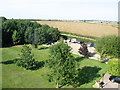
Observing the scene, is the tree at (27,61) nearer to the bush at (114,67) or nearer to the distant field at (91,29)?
the bush at (114,67)

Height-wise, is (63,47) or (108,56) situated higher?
(63,47)

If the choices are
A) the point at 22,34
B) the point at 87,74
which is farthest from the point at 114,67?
the point at 22,34

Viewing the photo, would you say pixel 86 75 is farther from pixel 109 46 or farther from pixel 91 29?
pixel 91 29

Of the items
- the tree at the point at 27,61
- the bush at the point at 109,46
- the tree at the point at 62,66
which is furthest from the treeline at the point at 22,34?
the tree at the point at 62,66

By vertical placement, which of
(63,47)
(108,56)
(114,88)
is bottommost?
(114,88)

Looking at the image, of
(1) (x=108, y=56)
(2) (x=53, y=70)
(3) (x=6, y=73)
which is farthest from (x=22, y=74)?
(1) (x=108, y=56)

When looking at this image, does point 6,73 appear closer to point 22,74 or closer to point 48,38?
point 22,74
